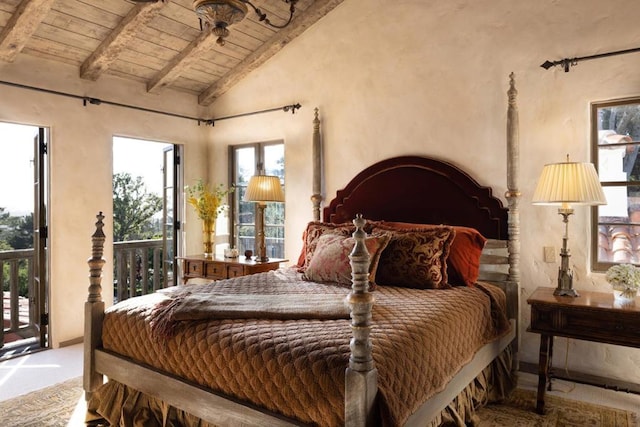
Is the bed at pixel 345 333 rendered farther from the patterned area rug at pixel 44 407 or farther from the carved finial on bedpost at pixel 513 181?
the patterned area rug at pixel 44 407

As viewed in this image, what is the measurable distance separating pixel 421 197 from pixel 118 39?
284cm

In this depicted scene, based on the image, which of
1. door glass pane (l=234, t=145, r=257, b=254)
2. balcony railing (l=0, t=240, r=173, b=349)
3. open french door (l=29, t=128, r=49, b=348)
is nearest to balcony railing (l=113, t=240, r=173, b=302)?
balcony railing (l=0, t=240, r=173, b=349)

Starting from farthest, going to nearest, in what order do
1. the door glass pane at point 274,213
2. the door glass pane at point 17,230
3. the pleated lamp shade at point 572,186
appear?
1. the door glass pane at point 274,213
2. the door glass pane at point 17,230
3. the pleated lamp shade at point 572,186

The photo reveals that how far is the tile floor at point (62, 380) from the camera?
9.64 feet

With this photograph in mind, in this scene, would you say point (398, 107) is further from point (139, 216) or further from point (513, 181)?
point (139, 216)

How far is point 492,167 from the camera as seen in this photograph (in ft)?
11.6

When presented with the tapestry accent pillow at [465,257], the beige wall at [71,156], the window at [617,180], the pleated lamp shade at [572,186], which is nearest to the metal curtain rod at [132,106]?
the beige wall at [71,156]

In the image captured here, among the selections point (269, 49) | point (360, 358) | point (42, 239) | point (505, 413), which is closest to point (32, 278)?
point (42, 239)

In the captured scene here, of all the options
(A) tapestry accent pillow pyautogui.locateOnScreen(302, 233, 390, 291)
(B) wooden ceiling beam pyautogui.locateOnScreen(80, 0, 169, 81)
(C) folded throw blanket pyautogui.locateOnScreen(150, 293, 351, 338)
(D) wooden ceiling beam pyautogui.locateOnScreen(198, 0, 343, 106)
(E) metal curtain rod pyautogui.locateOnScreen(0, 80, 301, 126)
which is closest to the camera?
(C) folded throw blanket pyautogui.locateOnScreen(150, 293, 351, 338)

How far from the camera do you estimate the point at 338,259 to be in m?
2.96

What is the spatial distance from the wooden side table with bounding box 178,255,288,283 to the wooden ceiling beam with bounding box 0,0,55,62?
2.27 m

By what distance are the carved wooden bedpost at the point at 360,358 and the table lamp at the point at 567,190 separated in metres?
1.73

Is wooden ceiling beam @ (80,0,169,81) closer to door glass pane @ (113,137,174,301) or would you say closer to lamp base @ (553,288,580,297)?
door glass pane @ (113,137,174,301)

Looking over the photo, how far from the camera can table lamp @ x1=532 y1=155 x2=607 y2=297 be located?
274cm
